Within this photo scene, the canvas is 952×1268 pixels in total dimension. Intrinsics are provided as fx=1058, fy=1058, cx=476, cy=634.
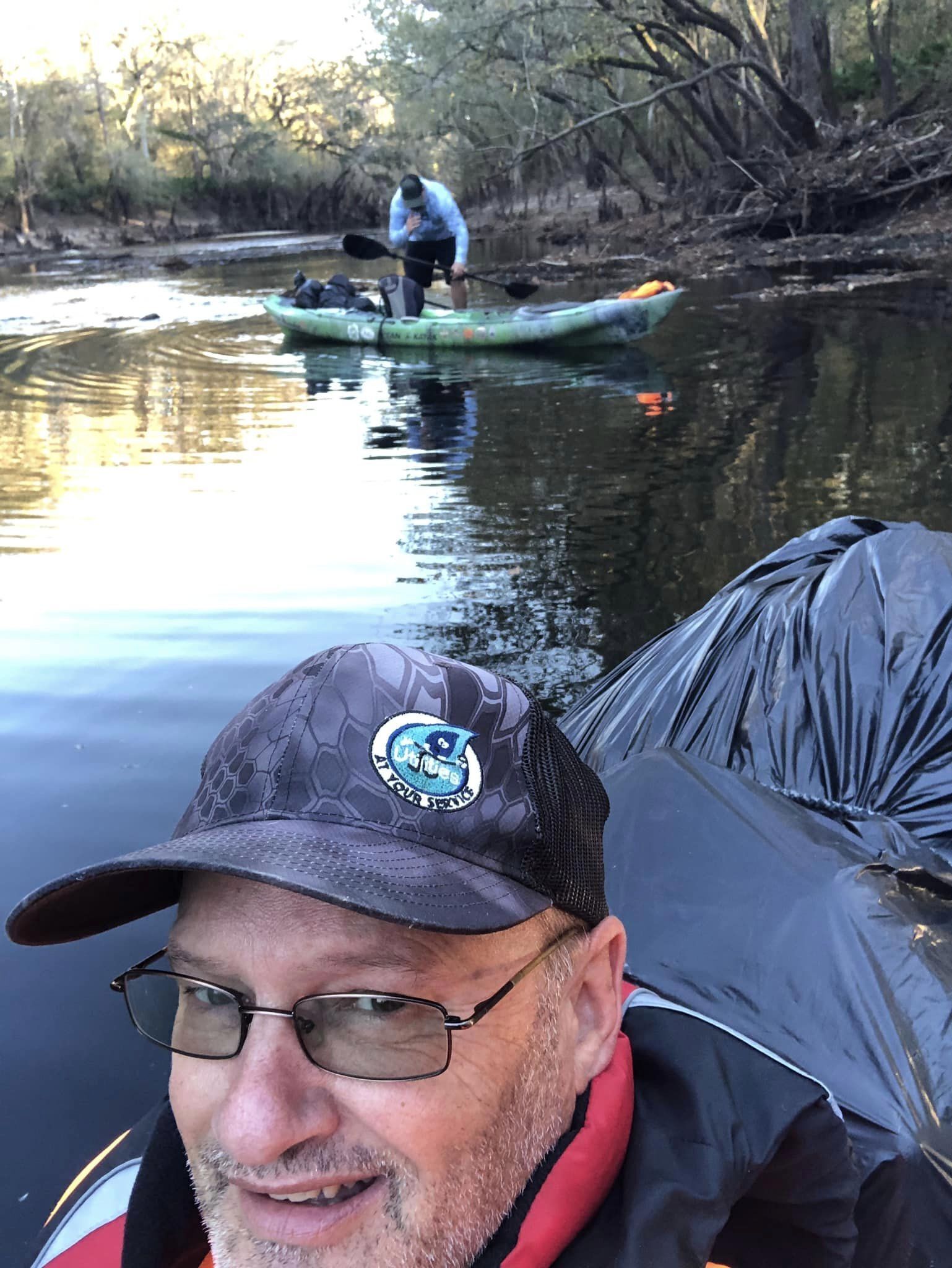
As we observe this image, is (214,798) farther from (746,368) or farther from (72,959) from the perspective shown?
(746,368)

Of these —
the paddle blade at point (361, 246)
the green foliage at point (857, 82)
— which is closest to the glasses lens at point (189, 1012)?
the paddle blade at point (361, 246)

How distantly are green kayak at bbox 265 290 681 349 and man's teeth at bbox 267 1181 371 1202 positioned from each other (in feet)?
34.8

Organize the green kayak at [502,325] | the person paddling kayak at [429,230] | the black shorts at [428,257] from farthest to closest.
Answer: the black shorts at [428,257], the person paddling kayak at [429,230], the green kayak at [502,325]

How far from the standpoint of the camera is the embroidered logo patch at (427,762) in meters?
1.10

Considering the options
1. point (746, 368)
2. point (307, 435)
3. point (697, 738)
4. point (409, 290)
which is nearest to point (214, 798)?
point (697, 738)

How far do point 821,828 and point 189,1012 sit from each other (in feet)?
3.96

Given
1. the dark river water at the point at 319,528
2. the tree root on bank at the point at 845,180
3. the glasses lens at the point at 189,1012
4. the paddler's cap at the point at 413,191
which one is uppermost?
the tree root on bank at the point at 845,180

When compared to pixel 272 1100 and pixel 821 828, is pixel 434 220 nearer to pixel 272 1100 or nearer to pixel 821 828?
pixel 821 828

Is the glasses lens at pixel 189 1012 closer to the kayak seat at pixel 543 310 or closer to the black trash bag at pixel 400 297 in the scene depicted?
the kayak seat at pixel 543 310

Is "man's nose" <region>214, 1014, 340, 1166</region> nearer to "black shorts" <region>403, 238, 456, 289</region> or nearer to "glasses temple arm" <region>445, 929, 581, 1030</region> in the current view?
"glasses temple arm" <region>445, 929, 581, 1030</region>

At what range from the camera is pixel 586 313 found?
10.9 m

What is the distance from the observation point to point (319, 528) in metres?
5.70

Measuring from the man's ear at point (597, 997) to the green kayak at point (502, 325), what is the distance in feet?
33.8

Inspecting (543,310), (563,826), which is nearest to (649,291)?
(543,310)
